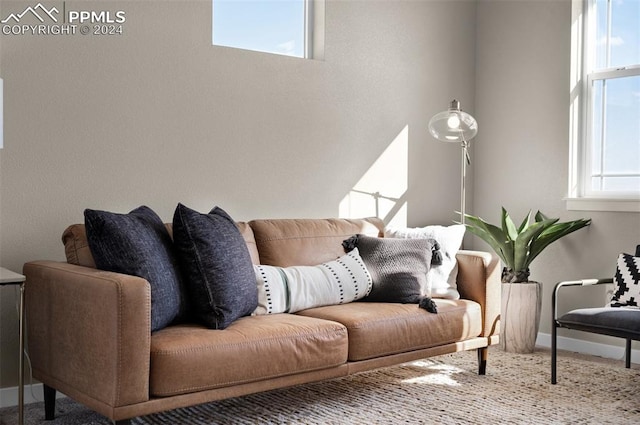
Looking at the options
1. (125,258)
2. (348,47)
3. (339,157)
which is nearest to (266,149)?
(339,157)

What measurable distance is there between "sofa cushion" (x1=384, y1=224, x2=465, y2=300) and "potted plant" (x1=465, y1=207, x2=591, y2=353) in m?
0.61

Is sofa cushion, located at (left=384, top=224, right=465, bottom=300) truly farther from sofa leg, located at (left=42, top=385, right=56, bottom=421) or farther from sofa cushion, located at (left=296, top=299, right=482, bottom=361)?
sofa leg, located at (left=42, top=385, right=56, bottom=421)

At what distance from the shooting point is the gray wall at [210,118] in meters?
3.28

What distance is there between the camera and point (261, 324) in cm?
292

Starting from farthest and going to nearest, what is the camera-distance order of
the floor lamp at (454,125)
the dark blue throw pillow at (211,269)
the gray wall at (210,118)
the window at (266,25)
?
the floor lamp at (454,125) < the window at (266,25) < the gray wall at (210,118) < the dark blue throw pillow at (211,269)

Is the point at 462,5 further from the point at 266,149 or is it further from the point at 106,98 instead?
the point at 106,98

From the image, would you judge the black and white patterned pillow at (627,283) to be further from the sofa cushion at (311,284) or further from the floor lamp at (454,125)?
the sofa cushion at (311,284)

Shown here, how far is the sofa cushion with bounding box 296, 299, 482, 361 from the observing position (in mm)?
3176

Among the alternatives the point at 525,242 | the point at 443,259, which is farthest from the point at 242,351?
the point at 525,242

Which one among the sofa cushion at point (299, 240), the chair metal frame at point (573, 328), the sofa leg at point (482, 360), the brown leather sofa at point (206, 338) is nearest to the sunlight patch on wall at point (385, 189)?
the sofa cushion at point (299, 240)

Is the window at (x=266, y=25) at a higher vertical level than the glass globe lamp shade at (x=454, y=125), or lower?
higher

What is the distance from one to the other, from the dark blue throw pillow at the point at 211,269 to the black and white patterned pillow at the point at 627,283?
207cm

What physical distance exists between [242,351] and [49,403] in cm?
93

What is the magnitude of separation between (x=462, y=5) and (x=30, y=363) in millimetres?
3698
